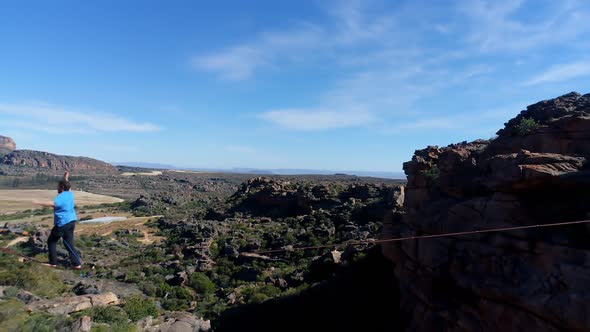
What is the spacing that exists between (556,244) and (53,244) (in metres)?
14.2

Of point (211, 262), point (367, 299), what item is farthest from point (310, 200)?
point (367, 299)

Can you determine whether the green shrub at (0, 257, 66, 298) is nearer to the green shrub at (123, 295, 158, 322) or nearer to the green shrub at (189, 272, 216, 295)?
the green shrub at (123, 295, 158, 322)

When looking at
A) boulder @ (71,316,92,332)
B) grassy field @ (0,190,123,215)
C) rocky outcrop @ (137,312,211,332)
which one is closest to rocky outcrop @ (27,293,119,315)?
boulder @ (71,316,92,332)

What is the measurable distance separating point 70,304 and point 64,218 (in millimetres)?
11962

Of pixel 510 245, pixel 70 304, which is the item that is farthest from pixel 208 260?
pixel 510 245

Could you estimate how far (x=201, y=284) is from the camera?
112ft

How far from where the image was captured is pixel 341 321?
2023cm

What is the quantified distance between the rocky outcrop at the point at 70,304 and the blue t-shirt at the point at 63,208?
8.82 m

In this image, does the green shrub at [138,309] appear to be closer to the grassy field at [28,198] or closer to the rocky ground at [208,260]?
the rocky ground at [208,260]

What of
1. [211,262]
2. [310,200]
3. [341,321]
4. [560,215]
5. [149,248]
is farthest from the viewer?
[310,200]

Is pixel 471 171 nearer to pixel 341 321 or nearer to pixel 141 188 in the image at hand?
pixel 341 321

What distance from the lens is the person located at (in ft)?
33.8

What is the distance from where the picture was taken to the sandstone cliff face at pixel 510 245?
10.5m

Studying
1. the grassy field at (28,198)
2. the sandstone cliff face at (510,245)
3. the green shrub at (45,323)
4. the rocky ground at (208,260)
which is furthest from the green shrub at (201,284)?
the grassy field at (28,198)
